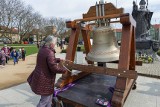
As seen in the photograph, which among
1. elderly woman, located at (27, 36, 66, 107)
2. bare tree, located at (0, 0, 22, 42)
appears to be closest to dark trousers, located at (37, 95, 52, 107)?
elderly woman, located at (27, 36, 66, 107)

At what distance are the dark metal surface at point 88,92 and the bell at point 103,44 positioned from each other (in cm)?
64

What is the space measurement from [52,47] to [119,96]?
1.39 metres

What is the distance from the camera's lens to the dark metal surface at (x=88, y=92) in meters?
3.35

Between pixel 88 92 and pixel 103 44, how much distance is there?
1.03m

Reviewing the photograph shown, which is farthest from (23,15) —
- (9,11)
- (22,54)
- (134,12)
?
(134,12)

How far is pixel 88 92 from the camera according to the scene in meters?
3.73

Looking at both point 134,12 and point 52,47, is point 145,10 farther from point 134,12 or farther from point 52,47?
point 52,47

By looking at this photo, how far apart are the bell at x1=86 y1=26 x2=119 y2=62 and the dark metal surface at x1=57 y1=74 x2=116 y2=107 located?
635mm

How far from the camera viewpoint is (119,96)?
10.0ft

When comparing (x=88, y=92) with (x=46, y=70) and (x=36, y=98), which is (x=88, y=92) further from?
(x=36, y=98)

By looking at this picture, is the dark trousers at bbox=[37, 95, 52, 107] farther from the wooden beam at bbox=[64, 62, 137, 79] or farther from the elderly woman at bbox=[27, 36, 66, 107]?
the wooden beam at bbox=[64, 62, 137, 79]

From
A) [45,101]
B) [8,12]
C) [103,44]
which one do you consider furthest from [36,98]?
[8,12]

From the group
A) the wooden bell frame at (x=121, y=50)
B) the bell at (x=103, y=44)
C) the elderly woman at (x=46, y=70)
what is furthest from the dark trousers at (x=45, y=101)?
the bell at (x=103, y=44)

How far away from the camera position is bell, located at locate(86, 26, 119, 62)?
148 inches
